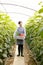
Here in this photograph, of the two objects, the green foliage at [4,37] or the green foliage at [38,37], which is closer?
the green foliage at [38,37]

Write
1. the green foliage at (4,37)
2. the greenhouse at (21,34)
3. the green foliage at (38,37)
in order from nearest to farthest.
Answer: the green foliage at (38,37) < the green foliage at (4,37) < the greenhouse at (21,34)

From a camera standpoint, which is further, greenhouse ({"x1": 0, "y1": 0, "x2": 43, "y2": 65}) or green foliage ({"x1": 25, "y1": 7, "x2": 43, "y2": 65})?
greenhouse ({"x1": 0, "y1": 0, "x2": 43, "y2": 65})

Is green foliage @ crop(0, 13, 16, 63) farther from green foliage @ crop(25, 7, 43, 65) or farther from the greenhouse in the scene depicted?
green foliage @ crop(25, 7, 43, 65)

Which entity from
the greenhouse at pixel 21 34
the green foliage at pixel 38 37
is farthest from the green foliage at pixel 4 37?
the green foliage at pixel 38 37

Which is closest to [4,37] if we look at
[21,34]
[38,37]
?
[38,37]

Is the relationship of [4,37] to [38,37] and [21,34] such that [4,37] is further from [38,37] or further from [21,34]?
[21,34]

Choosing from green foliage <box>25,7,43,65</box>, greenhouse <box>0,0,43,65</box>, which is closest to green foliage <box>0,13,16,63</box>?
greenhouse <box>0,0,43,65</box>

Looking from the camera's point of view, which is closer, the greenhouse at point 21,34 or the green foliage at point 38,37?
the green foliage at point 38,37

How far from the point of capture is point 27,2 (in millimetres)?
17375

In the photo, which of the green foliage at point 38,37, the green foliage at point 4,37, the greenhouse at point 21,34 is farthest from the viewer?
the greenhouse at point 21,34

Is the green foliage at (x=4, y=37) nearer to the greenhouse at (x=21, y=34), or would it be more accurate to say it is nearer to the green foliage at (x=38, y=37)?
the greenhouse at (x=21, y=34)

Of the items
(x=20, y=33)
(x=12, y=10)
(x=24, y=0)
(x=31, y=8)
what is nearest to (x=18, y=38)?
(x=20, y=33)

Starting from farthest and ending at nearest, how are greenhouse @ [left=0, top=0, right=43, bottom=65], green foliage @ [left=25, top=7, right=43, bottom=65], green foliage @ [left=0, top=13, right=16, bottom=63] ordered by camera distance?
greenhouse @ [left=0, top=0, right=43, bottom=65] < green foliage @ [left=0, top=13, right=16, bottom=63] < green foliage @ [left=25, top=7, right=43, bottom=65]

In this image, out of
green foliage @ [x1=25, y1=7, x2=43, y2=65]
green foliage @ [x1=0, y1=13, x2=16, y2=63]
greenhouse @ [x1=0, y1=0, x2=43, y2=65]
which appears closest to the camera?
green foliage @ [x1=25, y1=7, x2=43, y2=65]
